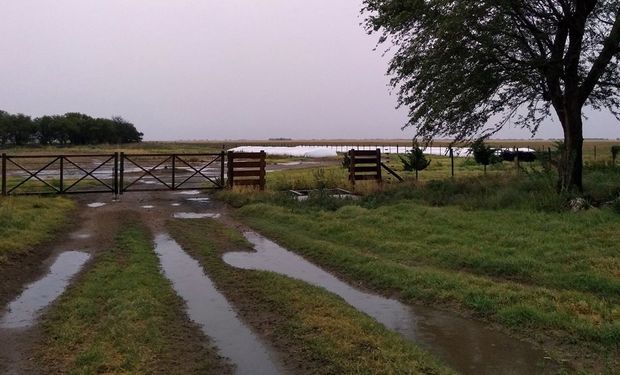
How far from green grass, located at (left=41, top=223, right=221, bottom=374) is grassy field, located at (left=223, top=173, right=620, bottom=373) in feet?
10.5

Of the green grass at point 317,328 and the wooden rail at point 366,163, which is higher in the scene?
the wooden rail at point 366,163

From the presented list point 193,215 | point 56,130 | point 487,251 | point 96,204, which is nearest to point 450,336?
point 487,251

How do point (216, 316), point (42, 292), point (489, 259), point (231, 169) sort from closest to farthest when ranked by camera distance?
point (216, 316) < point (42, 292) < point (489, 259) < point (231, 169)

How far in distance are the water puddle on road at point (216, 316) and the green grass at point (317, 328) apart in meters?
0.21

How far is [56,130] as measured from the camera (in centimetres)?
10588

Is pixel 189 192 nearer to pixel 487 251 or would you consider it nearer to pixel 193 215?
pixel 193 215

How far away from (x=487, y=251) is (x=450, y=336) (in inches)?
161

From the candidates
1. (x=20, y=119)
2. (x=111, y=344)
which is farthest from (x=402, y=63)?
(x=20, y=119)

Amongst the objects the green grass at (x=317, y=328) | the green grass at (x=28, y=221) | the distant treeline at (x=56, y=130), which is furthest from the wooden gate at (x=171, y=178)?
the distant treeline at (x=56, y=130)

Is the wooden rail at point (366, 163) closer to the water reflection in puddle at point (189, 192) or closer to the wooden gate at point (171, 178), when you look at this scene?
the wooden gate at point (171, 178)

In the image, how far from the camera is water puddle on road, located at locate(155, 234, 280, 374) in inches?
216

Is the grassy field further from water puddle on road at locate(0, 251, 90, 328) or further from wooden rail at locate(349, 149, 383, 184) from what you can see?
wooden rail at locate(349, 149, 383, 184)

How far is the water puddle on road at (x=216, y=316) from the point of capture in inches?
216

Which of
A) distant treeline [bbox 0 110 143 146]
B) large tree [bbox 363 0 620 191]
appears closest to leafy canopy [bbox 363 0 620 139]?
large tree [bbox 363 0 620 191]
